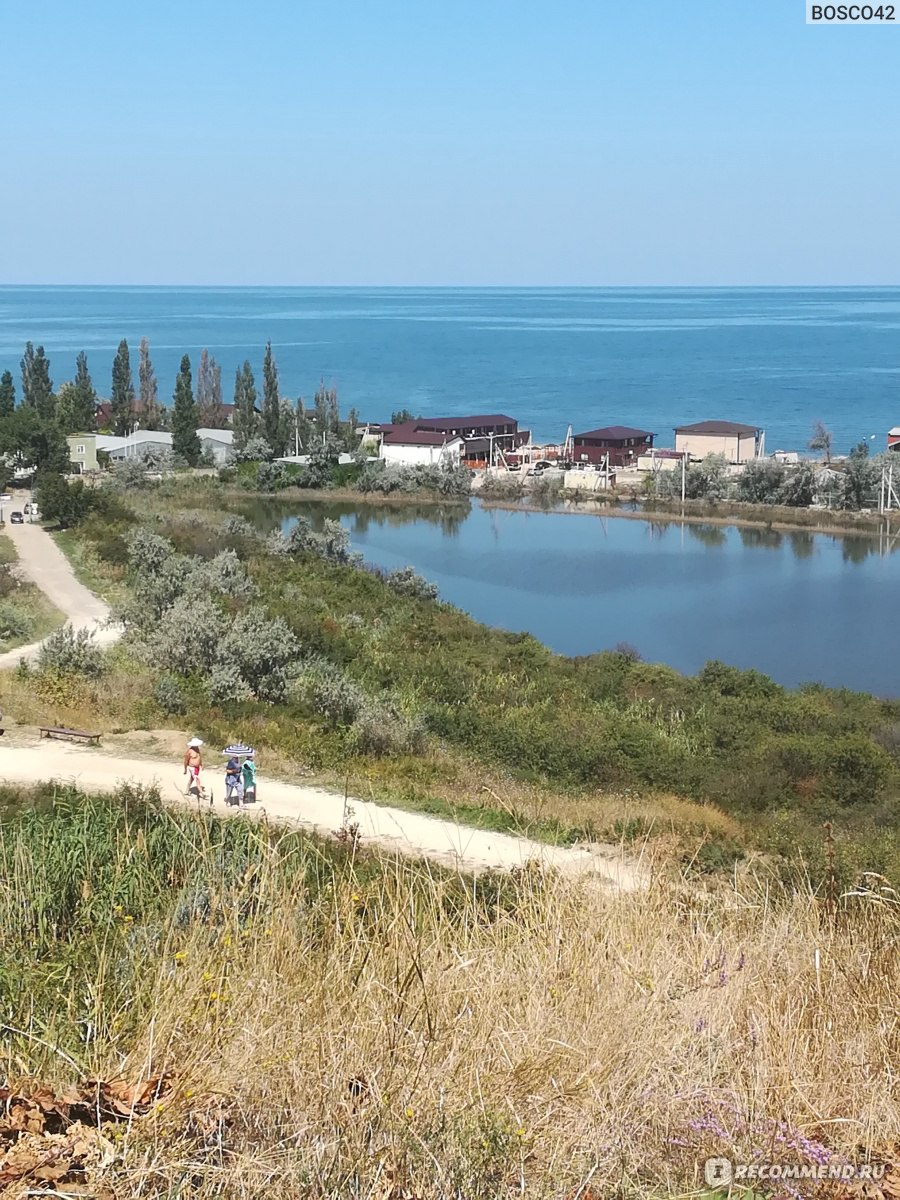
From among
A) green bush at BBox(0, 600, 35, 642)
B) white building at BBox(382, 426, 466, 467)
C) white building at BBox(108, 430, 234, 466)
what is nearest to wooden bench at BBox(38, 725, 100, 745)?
green bush at BBox(0, 600, 35, 642)

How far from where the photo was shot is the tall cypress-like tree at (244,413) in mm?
44750

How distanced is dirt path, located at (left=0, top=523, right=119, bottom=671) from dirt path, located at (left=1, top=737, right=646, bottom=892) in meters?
4.70

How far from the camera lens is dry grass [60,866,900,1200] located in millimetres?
→ 2629

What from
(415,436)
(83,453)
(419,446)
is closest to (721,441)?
(419,446)

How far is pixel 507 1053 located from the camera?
9.73ft

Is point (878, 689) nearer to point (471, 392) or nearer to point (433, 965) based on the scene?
point (433, 965)

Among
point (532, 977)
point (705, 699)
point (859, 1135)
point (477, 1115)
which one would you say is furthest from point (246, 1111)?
point (705, 699)

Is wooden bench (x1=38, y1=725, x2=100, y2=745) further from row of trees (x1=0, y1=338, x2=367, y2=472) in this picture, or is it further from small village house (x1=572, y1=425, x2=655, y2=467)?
small village house (x1=572, y1=425, x2=655, y2=467)

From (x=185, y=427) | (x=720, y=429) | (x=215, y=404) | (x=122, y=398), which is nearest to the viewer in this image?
(x=185, y=427)

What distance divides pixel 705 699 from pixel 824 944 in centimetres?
1225

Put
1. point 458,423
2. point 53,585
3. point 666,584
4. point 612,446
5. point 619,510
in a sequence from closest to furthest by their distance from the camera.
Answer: point 53,585, point 666,584, point 619,510, point 612,446, point 458,423

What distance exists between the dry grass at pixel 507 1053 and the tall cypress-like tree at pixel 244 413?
137ft

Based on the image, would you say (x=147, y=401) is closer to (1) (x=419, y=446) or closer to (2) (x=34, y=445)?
(1) (x=419, y=446)

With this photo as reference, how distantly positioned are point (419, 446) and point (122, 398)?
450 inches
